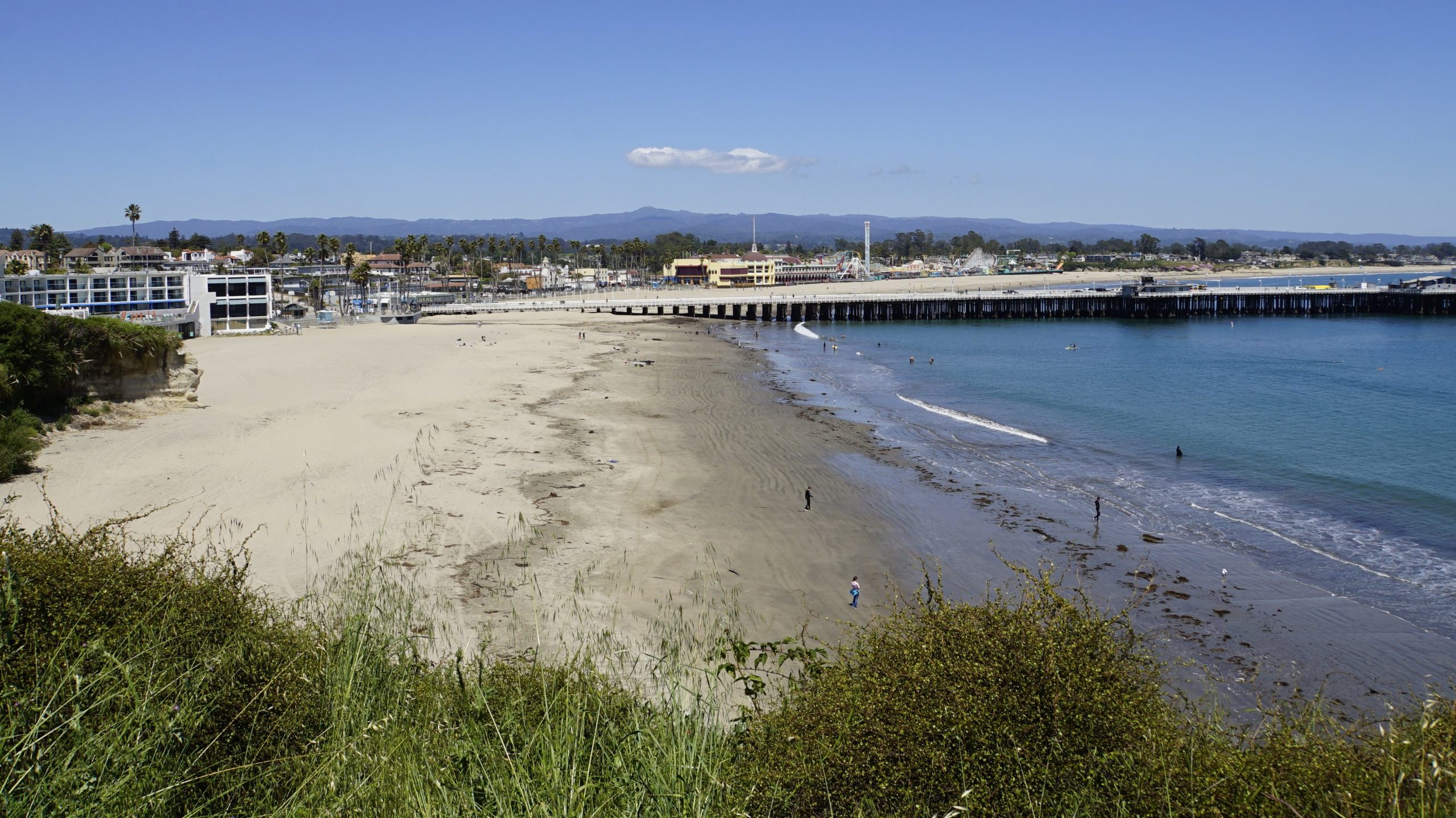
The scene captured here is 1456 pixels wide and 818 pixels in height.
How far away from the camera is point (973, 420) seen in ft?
120

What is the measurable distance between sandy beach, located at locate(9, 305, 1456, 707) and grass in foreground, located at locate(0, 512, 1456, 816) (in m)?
3.78

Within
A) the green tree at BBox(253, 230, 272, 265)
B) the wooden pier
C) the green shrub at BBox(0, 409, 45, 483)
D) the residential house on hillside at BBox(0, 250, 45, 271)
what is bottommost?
the green shrub at BBox(0, 409, 45, 483)

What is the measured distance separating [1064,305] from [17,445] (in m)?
89.1

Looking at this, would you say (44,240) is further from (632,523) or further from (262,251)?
(632,523)

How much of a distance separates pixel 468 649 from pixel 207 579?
4.60 meters

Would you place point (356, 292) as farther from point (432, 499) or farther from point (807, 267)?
point (432, 499)

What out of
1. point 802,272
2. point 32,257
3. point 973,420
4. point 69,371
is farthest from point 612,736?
point 802,272

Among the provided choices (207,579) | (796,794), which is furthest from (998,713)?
(207,579)

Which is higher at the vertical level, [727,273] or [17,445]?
[727,273]

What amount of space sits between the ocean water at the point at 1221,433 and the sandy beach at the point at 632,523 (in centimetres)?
182

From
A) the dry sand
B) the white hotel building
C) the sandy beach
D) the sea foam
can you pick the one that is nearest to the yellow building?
the white hotel building

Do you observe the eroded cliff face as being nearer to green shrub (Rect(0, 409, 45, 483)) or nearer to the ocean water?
green shrub (Rect(0, 409, 45, 483))

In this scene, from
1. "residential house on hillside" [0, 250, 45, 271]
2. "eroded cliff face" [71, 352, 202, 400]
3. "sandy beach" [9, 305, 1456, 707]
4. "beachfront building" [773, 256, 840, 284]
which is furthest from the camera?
"beachfront building" [773, 256, 840, 284]

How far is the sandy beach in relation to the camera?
48.8ft
